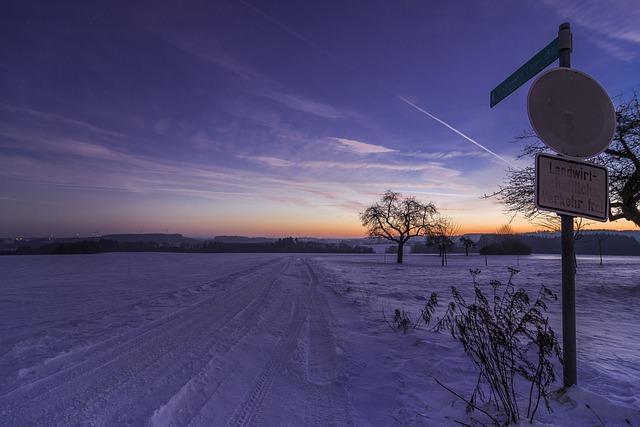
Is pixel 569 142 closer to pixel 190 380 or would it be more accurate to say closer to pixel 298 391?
pixel 298 391

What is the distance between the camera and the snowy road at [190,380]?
3.16 meters

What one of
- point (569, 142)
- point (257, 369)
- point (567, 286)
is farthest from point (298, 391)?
point (569, 142)

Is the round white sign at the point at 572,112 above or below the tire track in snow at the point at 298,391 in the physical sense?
above

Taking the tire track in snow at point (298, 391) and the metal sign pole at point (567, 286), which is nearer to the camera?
the metal sign pole at point (567, 286)

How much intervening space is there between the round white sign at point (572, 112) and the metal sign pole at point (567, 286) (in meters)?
0.27

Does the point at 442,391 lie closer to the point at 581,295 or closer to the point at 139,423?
the point at 139,423

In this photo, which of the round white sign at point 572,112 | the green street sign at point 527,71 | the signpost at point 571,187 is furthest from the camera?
the green street sign at point 527,71

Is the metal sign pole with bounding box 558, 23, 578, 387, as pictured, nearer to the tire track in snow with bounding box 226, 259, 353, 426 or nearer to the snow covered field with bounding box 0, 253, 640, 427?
the snow covered field with bounding box 0, 253, 640, 427

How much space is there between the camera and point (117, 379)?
13.2 feet

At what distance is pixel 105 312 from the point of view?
8.03 m

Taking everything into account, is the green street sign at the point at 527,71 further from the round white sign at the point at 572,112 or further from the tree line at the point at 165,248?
the tree line at the point at 165,248

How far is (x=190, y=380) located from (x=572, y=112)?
5.04 meters

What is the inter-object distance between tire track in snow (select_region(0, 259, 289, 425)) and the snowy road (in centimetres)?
1

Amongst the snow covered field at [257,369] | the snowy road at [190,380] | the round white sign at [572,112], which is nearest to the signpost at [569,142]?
the round white sign at [572,112]
